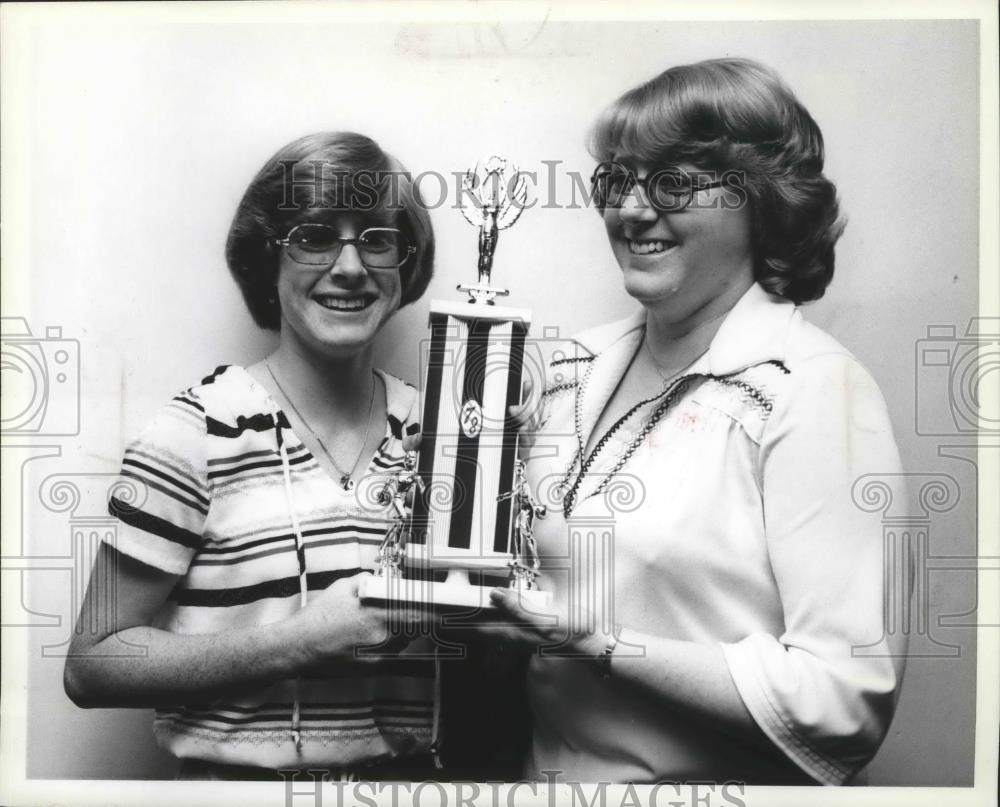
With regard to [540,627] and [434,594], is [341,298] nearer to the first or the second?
[434,594]

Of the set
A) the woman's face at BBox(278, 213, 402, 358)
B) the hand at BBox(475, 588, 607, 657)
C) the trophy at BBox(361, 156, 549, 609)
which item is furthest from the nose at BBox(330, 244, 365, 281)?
the hand at BBox(475, 588, 607, 657)

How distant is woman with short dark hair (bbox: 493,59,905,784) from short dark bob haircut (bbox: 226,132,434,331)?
399 mm

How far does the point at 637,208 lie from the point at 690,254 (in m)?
0.13

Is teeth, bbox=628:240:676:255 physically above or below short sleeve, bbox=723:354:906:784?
above

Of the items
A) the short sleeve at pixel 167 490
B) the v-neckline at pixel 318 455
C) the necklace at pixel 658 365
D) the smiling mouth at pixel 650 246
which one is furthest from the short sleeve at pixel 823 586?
the short sleeve at pixel 167 490

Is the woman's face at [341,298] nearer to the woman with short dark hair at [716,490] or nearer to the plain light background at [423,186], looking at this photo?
the plain light background at [423,186]

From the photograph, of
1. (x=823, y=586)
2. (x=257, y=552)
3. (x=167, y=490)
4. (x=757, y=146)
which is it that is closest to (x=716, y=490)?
(x=823, y=586)

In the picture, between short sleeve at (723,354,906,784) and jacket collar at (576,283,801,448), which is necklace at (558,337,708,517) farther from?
short sleeve at (723,354,906,784)

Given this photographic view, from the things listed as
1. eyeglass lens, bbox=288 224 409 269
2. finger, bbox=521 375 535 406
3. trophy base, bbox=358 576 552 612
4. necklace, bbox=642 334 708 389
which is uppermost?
eyeglass lens, bbox=288 224 409 269

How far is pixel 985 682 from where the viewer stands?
2420 mm

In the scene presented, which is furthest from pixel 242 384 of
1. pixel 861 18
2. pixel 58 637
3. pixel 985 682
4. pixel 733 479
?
pixel 985 682

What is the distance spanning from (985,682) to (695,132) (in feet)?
4.15

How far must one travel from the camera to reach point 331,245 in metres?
2.23

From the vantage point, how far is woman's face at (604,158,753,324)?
215cm
